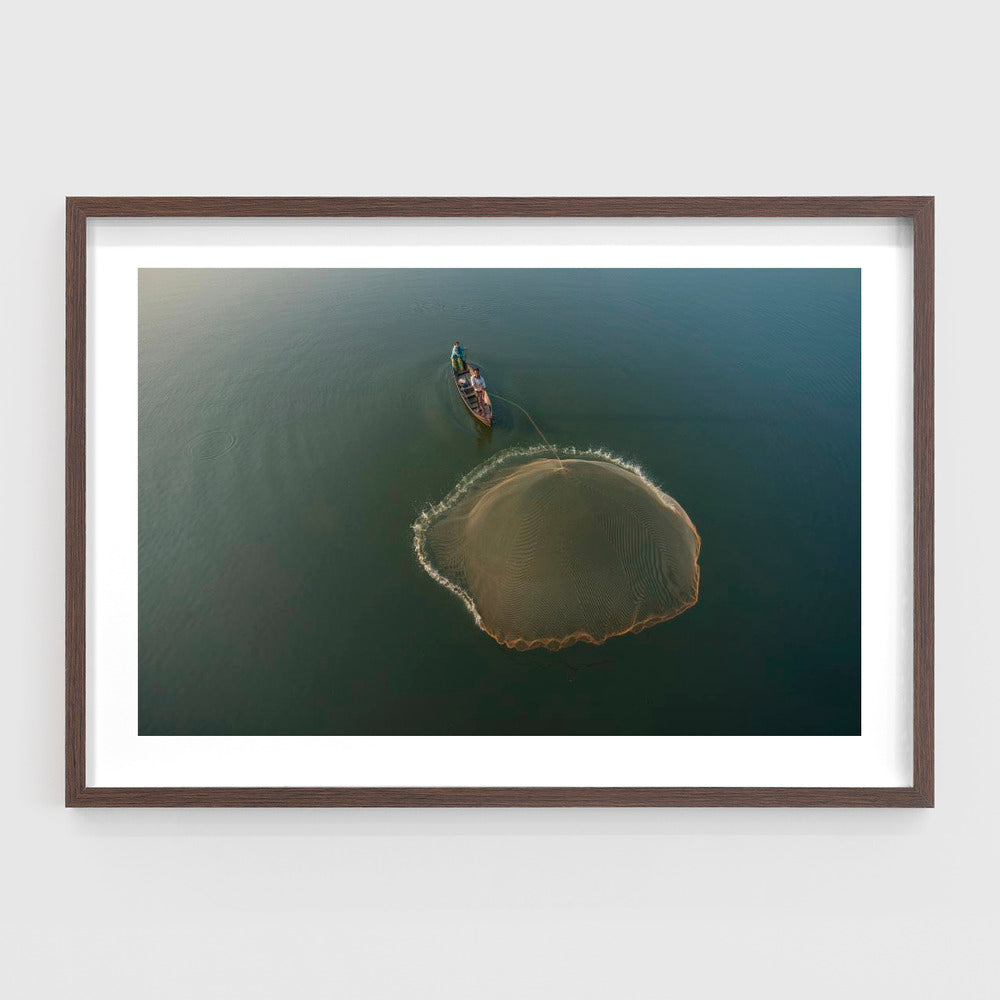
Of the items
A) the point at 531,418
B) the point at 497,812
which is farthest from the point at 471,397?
the point at 497,812

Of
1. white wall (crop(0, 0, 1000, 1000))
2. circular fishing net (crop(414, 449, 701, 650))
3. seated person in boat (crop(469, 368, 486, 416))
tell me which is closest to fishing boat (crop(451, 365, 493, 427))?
seated person in boat (crop(469, 368, 486, 416))

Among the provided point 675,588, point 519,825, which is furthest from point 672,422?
point 519,825

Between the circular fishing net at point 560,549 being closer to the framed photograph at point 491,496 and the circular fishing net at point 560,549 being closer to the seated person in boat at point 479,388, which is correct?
the framed photograph at point 491,496

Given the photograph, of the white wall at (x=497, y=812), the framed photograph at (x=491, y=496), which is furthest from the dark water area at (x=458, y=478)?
the white wall at (x=497, y=812)

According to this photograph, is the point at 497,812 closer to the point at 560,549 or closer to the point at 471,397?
the point at 560,549

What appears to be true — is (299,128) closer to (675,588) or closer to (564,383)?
(564,383)
